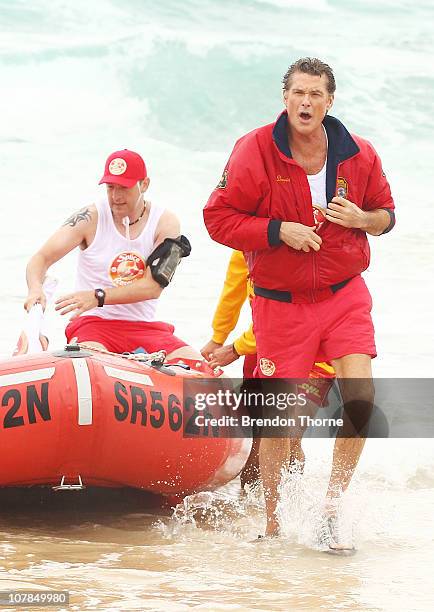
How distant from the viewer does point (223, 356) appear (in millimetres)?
5930

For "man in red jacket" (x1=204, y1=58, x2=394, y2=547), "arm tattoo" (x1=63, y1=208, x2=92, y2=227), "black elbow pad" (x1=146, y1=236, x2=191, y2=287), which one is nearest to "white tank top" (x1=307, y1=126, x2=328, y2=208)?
"man in red jacket" (x1=204, y1=58, x2=394, y2=547)

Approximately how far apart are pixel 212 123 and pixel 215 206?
19.6 metres

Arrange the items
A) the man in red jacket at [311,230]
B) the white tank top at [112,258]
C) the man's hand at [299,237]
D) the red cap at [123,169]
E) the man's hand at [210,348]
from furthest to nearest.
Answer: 1. the man's hand at [210,348]
2. the white tank top at [112,258]
3. the red cap at [123,169]
4. the man in red jacket at [311,230]
5. the man's hand at [299,237]

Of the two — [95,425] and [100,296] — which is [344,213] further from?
[100,296]

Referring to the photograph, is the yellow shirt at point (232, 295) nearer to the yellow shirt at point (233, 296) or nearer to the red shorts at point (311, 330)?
the yellow shirt at point (233, 296)

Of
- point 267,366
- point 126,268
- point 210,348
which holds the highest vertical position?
point 126,268

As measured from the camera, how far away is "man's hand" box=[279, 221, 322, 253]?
475 centimetres

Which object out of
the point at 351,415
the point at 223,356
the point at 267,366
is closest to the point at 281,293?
the point at 267,366

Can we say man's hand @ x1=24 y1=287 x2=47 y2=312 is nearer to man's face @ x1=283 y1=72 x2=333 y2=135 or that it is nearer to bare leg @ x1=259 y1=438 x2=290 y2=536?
bare leg @ x1=259 y1=438 x2=290 y2=536

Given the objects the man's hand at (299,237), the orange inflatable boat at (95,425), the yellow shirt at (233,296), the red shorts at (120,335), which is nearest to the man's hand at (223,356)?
the yellow shirt at (233,296)

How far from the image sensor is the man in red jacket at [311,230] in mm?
4859

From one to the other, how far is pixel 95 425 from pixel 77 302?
40.4 inches

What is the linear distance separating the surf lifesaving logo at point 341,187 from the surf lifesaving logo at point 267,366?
0.75 metres

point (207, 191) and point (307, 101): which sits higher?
point (207, 191)
